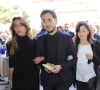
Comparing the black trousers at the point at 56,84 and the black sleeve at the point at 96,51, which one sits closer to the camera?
the black trousers at the point at 56,84

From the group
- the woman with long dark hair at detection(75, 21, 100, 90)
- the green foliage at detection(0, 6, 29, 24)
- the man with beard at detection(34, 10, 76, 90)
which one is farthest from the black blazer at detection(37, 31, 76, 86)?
the green foliage at detection(0, 6, 29, 24)

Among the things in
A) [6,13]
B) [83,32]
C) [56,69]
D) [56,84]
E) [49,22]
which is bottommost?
[56,84]

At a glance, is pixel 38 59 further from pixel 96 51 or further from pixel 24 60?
pixel 96 51

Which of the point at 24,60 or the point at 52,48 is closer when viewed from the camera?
the point at 52,48

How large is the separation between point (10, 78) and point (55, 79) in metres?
0.57

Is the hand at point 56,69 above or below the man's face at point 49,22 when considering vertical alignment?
below

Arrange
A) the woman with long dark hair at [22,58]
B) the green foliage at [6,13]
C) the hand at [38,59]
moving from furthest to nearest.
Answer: the green foliage at [6,13], the woman with long dark hair at [22,58], the hand at [38,59]

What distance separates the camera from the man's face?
98.5 inches

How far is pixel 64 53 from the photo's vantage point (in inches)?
101

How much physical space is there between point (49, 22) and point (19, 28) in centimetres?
39

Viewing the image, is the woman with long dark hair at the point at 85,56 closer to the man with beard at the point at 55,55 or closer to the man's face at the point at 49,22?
the man with beard at the point at 55,55

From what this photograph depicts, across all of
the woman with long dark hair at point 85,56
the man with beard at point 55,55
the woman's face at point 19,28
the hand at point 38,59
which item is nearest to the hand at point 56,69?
the man with beard at point 55,55

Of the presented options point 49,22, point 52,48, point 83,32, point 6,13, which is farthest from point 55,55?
point 6,13

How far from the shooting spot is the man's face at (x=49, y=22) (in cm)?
250
